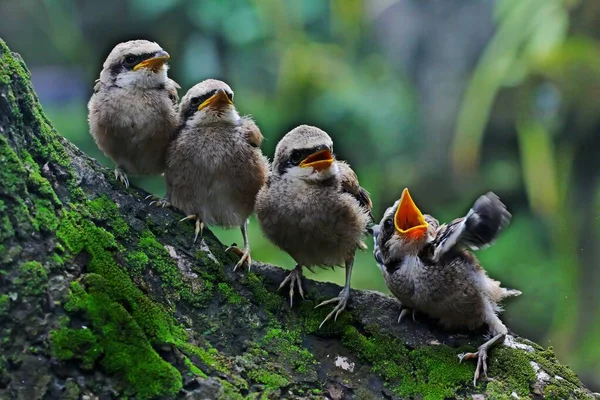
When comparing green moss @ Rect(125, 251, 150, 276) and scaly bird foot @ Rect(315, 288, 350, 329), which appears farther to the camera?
scaly bird foot @ Rect(315, 288, 350, 329)

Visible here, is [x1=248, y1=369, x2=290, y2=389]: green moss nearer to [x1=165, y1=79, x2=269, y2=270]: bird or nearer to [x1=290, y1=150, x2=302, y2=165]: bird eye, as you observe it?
[x1=165, y1=79, x2=269, y2=270]: bird

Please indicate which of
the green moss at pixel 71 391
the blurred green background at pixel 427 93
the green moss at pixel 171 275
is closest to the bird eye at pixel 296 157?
the green moss at pixel 171 275

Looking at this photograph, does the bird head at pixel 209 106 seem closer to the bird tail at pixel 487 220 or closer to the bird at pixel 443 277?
the bird at pixel 443 277

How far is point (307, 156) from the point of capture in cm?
294

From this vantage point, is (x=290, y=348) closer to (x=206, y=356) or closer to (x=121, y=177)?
(x=206, y=356)

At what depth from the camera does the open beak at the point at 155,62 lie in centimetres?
312

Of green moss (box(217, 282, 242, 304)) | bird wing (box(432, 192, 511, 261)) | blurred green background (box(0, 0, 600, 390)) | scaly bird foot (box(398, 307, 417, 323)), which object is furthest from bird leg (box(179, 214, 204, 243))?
blurred green background (box(0, 0, 600, 390))

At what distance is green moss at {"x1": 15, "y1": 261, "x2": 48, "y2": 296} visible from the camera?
2.05 metres

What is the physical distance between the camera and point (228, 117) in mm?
3145

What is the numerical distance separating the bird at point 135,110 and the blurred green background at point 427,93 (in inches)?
98.7

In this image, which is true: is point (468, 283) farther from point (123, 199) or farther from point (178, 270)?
point (123, 199)

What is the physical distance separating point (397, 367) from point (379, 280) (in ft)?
12.7

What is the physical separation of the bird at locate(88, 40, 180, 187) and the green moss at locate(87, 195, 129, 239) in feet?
1.36

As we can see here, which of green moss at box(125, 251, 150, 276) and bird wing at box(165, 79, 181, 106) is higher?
bird wing at box(165, 79, 181, 106)
